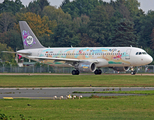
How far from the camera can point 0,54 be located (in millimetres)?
101062

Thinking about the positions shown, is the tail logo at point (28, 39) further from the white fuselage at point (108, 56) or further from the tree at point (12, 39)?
the tree at point (12, 39)

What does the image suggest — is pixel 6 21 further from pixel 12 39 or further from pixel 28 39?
pixel 28 39

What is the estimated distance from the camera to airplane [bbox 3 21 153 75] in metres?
51.2

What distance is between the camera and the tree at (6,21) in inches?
5408

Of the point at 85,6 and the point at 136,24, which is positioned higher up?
the point at 85,6

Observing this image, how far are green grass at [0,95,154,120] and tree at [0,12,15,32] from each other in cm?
12231

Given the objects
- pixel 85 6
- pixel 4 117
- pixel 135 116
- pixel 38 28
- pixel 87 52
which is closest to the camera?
pixel 4 117

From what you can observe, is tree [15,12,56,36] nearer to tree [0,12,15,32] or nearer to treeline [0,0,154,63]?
treeline [0,0,154,63]

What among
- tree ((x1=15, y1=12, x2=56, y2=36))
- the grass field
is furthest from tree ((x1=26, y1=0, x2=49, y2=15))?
the grass field

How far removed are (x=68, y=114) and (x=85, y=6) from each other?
17125 cm

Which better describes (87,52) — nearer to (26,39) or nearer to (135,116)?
(26,39)

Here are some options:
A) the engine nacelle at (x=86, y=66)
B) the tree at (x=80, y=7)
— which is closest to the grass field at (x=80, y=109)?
the engine nacelle at (x=86, y=66)

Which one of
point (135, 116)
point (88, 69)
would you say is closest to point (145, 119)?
point (135, 116)

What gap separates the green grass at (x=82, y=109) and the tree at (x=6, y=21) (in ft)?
401
